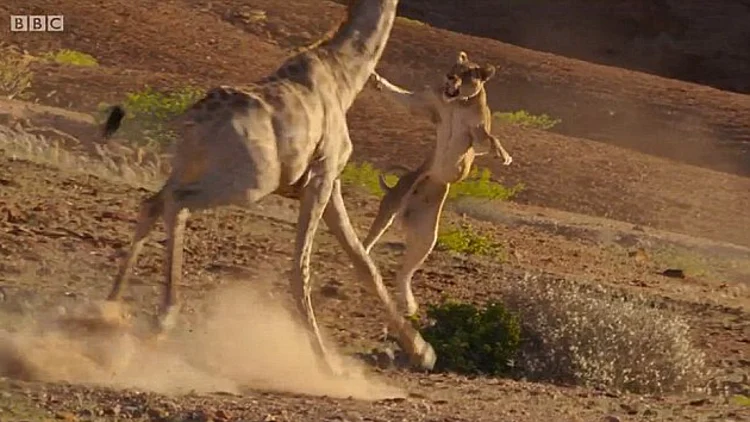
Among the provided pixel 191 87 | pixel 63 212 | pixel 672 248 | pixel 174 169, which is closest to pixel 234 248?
pixel 63 212

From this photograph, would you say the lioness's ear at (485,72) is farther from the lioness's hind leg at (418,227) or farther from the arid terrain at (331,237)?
the arid terrain at (331,237)

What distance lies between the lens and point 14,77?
21125 mm

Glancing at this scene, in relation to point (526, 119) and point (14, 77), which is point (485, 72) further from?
point (526, 119)

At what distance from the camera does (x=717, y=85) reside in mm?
44594

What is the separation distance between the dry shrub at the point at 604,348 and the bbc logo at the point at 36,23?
15.2 metres

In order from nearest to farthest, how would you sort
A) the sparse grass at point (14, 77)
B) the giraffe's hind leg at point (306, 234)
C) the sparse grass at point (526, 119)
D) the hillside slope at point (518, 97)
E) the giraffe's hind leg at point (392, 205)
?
the giraffe's hind leg at point (306, 234) < the giraffe's hind leg at point (392, 205) < the sparse grass at point (14, 77) < the hillside slope at point (518, 97) < the sparse grass at point (526, 119)

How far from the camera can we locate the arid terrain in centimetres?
948

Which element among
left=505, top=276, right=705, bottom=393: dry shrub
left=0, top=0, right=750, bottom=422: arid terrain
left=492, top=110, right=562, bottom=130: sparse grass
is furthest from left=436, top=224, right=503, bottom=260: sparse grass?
left=492, top=110, right=562, bottom=130: sparse grass

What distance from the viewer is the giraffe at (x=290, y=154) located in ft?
32.0

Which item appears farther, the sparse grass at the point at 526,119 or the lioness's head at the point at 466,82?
the sparse grass at the point at 526,119

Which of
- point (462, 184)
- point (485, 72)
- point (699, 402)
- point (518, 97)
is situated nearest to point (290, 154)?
point (485, 72)

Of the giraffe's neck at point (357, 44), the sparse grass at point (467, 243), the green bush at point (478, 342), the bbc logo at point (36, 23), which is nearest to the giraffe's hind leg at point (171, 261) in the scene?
the giraffe's neck at point (357, 44)

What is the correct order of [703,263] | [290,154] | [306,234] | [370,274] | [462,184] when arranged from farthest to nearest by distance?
[462,184] < [703,263] < [370,274] < [306,234] < [290,154]

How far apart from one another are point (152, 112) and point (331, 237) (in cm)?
651
